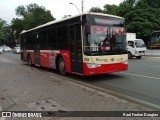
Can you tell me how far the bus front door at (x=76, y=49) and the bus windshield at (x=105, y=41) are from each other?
20.0 inches

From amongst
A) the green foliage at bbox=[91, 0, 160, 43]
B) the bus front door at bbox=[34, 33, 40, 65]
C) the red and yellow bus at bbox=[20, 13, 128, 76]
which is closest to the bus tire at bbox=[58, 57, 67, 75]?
the red and yellow bus at bbox=[20, 13, 128, 76]

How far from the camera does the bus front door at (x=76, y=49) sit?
37.4 feet

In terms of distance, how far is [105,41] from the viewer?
11312 mm

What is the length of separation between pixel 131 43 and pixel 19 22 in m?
68.8

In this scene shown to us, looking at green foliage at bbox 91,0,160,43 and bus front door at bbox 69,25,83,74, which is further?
green foliage at bbox 91,0,160,43

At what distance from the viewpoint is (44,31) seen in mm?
15672

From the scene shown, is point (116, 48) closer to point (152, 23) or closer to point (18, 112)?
point (18, 112)

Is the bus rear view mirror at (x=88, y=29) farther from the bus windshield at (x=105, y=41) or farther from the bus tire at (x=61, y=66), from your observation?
the bus tire at (x=61, y=66)

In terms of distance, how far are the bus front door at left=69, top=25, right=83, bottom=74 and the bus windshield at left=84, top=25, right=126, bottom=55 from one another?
1.67ft

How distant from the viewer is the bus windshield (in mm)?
10977

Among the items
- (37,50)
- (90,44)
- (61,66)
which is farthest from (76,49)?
(37,50)

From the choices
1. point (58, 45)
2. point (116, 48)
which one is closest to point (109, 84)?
point (116, 48)

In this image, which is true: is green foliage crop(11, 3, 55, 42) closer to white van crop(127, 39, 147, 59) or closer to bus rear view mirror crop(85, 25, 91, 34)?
white van crop(127, 39, 147, 59)

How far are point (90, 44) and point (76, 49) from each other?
0.95 meters
